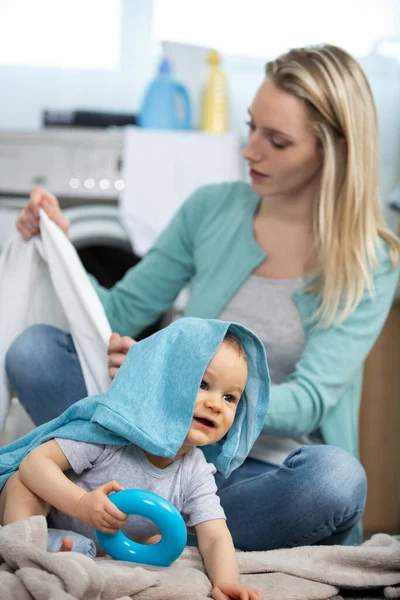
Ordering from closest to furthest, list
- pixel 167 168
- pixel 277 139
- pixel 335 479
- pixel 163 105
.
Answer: pixel 335 479 < pixel 277 139 < pixel 167 168 < pixel 163 105

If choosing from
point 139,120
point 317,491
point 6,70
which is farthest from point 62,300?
point 6,70

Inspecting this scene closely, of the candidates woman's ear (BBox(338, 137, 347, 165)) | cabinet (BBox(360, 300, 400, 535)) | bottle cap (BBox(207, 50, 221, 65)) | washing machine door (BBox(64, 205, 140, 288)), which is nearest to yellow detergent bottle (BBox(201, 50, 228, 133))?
bottle cap (BBox(207, 50, 221, 65))

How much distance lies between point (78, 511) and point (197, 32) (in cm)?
243

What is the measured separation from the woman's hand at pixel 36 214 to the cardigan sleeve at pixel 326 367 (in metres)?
0.52

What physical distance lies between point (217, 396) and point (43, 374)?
Answer: 1.66ft

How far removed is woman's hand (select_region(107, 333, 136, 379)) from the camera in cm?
127

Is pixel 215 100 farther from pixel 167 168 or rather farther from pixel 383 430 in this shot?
pixel 383 430

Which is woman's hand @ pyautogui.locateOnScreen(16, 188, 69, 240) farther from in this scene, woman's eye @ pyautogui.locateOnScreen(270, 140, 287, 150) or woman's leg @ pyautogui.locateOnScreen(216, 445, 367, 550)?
woman's leg @ pyautogui.locateOnScreen(216, 445, 367, 550)

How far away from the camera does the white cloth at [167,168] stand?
250 centimetres

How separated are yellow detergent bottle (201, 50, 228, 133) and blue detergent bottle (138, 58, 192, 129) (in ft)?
0.35

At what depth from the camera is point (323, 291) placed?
1.55 m

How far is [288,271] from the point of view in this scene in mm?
1623

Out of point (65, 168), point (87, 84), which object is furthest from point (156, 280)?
point (87, 84)

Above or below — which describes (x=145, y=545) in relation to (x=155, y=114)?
below
